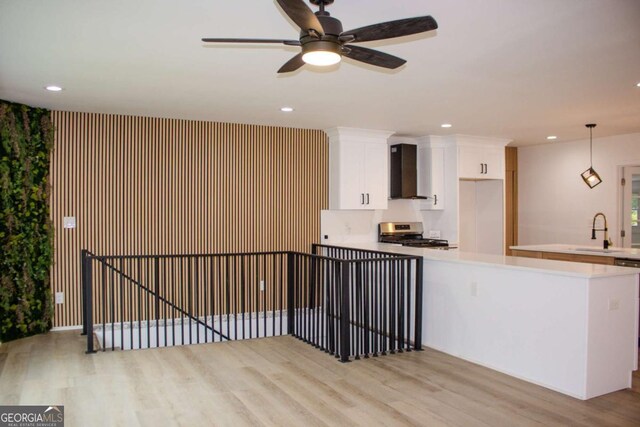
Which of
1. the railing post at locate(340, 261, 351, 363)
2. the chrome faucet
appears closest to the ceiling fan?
the railing post at locate(340, 261, 351, 363)

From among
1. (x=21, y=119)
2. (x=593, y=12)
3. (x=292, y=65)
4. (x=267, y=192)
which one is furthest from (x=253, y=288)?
(x=593, y=12)

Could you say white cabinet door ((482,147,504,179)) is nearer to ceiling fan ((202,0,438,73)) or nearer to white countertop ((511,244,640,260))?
white countertop ((511,244,640,260))

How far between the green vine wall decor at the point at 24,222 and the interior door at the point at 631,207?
795cm

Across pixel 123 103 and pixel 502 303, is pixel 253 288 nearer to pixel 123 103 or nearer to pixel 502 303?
pixel 123 103

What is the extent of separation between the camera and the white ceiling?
3047 millimetres

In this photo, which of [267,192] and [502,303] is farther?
[267,192]

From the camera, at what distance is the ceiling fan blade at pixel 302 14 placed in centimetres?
230

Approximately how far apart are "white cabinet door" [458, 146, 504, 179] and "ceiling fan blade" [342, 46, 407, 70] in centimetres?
500

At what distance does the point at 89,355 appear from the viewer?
Result: 15.6 feet

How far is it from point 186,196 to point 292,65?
3656 millimetres

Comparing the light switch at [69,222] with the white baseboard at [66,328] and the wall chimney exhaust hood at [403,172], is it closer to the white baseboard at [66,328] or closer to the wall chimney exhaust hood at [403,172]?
the white baseboard at [66,328]

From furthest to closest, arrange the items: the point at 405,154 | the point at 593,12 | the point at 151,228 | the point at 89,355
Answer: the point at 405,154
the point at 151,228
the point at 89,355
the point at 593,12

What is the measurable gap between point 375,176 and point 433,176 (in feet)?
3.45

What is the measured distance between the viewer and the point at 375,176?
743cm
